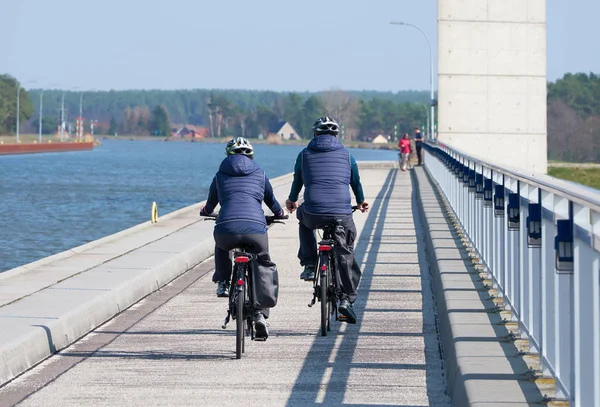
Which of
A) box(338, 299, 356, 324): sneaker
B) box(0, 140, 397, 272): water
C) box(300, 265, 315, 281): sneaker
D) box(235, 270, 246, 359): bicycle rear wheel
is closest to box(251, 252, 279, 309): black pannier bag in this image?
box(235, 270, 246, 359): bicycle rear wheel

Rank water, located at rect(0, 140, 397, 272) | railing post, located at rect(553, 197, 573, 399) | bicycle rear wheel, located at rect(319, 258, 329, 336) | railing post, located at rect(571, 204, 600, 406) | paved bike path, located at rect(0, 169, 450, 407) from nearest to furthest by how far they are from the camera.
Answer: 1. railing post, located at rect(571, 204, 600, 406)
2. railing post, located at rect(553, 197, 573, 399)
3. paved bike path, located at rect(0, 169, 450, 407)
4. bicycle rear wheel, located at rect(319, 258, 329, 336)
5. water, located at rect(0, 140, 397, 272)

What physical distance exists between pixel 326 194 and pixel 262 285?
5.65ft

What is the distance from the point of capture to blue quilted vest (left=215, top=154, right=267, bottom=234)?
11.5 metres

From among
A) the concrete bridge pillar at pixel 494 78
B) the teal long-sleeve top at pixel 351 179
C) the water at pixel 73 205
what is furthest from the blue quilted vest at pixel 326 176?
the water at pixel 73 205

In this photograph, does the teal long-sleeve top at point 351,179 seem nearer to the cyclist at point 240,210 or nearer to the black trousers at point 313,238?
the black trousers at point 313,238

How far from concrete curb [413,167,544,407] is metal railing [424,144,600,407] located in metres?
0.18

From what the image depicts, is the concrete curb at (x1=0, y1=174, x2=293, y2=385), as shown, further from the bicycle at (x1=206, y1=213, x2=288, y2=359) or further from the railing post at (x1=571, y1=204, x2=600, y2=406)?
the railing post at (x1=571, y1=204, x2=600, y2=406)

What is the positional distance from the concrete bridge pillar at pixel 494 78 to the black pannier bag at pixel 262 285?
58.7 ft

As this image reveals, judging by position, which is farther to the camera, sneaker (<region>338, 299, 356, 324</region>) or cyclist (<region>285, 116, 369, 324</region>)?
cyclist (<region>285, 116, 369, 324</region>)

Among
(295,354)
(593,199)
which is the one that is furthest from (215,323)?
(593,199)

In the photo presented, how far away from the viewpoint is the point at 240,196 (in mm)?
11602

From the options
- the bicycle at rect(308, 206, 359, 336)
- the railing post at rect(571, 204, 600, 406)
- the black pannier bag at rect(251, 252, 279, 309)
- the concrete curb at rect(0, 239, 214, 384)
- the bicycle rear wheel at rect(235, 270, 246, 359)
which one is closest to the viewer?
the railing post at rect(571, 204, 600, 406)

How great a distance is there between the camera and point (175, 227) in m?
25.5

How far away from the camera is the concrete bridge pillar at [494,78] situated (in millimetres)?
28984
